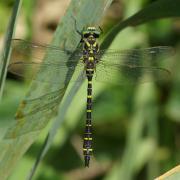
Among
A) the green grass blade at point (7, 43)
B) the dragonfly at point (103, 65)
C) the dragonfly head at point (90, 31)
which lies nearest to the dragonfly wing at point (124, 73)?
the dragonfly at point (103, 65)

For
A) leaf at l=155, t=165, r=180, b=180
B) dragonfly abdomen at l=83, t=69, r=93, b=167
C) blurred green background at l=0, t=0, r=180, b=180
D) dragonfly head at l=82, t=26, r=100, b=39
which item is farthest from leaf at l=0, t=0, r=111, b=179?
blurred green background at l=0, t=0, r=180, b=180

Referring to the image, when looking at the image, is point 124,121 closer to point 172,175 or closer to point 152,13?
point 152,13

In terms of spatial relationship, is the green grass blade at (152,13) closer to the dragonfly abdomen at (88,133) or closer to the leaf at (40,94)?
the leaf at (40,94)

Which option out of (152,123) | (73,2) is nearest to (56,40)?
(73,2)

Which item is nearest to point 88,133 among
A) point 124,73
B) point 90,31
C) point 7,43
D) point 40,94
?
point 124,73

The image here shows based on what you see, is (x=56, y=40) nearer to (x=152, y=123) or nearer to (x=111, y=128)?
(x=152, y=123)

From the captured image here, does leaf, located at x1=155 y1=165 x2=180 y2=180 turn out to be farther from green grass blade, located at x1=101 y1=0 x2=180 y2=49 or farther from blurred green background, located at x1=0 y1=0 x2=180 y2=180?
blurred green background, located at x1=0 y1=0 x2=180 y2=180
